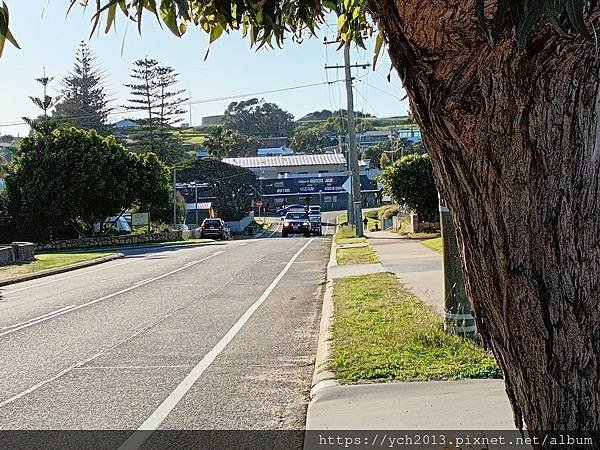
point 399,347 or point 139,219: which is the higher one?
point 139,219

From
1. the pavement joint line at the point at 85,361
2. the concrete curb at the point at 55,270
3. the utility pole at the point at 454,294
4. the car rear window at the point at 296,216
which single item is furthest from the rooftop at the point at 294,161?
the utility pole at the point at 454,294

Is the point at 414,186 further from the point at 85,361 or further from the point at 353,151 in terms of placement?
the point at 85,361

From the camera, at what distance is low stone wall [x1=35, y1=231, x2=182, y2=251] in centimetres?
3948

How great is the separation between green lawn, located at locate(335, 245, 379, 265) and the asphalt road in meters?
2.96

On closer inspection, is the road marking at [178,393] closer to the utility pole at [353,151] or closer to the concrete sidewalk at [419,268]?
the concrete sidewalk at [419,268]

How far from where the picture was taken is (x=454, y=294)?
855 cm

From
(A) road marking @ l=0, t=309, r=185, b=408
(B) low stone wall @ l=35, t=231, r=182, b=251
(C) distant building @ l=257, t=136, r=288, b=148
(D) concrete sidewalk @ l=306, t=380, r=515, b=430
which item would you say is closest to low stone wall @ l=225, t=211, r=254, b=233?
(B) low stone wall @ l=35, t=231, r=182, b=251

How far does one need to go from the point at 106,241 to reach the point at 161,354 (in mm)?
34760

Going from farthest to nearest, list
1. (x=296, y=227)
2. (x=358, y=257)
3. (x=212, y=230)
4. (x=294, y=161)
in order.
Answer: (x=294, y=161), (x=212, y=230), (x=296, y=227), (x=358, y=257)

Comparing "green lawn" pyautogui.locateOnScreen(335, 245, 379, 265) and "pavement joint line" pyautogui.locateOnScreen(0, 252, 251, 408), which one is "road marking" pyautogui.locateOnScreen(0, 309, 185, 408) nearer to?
"pavement joint line" pyautogui.locateOnScreen(0, 252, 251, 408)

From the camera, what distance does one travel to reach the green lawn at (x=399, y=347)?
6.86 metres

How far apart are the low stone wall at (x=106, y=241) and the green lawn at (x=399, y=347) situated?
3080 centimetres

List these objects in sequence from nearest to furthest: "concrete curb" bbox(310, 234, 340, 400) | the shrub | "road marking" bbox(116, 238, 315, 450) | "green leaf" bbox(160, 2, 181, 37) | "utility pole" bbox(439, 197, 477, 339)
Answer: "green leaf" bbox(160, 2, 181, 37) < "road marking" bbox(116, 238, 315, 450) < "concrete curb" bbox(310, 234, 340, 400) < "utility pole" bbox(439, 197, 477, 339) < the shrub

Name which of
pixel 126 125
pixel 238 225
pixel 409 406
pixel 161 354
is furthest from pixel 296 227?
pixel 126 125
